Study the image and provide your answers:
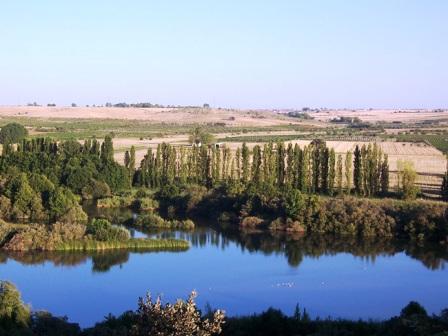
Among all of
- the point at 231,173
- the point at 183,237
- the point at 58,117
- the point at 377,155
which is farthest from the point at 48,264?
the point at 58,117

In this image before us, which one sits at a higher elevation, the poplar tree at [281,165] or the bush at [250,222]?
the poplar tree at [281,165]

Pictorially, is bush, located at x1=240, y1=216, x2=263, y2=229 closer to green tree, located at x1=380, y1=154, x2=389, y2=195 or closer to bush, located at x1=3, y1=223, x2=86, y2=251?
green tree, located at x1=380, y1=154, x2=389, y2=195

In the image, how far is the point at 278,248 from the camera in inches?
1179

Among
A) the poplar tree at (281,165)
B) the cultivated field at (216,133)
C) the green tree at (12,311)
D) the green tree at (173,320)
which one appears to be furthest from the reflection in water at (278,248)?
the green tree at (173,320)

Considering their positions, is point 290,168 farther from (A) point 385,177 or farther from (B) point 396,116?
(B) point 396,116

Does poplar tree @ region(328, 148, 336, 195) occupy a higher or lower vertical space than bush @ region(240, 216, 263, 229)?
higher

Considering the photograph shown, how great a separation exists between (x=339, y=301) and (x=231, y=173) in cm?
1940

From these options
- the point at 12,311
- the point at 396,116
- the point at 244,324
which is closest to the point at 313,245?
the point at 244,324

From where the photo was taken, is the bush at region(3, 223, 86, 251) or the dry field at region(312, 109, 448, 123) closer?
the bush at region(3, 223, 86, 251)

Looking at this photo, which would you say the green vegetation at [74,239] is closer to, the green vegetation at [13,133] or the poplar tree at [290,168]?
the poplar tree at [290,168]

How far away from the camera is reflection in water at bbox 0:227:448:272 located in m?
26.8

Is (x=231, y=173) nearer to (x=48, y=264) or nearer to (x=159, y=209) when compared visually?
(x=159, y=209)

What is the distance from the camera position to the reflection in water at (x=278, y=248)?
26.8 meters

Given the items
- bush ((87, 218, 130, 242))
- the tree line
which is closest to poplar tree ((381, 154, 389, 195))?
the tree line
